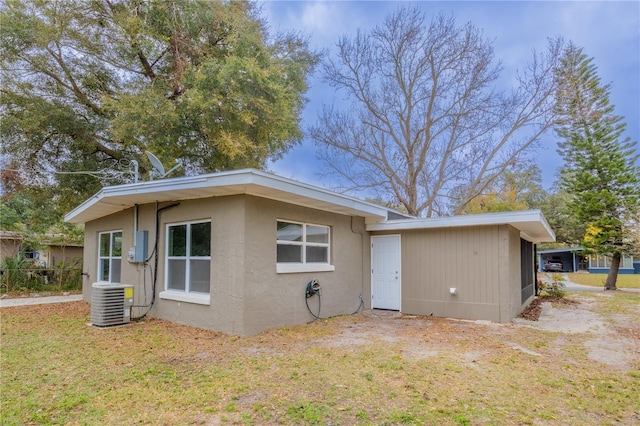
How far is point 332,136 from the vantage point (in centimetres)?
2000

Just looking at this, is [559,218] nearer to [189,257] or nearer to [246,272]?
[246,272]

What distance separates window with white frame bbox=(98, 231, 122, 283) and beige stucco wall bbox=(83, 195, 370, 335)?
0.69m

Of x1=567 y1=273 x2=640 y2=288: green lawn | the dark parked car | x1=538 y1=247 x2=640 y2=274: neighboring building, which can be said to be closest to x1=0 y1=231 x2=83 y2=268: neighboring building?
x1=567 y1=273 x2=640 y2=288: green lawn

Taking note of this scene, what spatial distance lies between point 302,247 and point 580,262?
124 feet

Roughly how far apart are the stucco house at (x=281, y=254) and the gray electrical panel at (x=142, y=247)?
0.02 meters

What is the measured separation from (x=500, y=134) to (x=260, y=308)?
54.4ft

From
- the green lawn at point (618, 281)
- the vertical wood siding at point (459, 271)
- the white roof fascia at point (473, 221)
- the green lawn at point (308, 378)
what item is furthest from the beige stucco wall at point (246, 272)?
the green lawn at point (618, 281)

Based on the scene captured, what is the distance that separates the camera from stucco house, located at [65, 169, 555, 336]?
6270 millimetres

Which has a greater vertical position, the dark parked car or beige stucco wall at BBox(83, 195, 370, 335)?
beige stucco wall at BBox(83, 195, 370, 335)

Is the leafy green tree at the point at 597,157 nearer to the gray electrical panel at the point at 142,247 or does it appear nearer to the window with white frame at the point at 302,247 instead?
the window with white frame at the point at 302,247

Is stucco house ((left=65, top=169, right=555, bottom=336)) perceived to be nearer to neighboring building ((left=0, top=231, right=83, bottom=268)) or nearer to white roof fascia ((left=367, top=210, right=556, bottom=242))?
white roof fascia ((left=367, top=210, right=556, bottom=242))

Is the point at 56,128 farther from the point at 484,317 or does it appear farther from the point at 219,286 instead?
the point at 484,317

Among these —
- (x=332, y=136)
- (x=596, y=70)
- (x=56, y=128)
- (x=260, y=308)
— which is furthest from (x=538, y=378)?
(x=596, y=70)

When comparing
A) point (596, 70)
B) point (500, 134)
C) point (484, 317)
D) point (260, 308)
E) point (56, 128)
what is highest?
point (596, 70)
